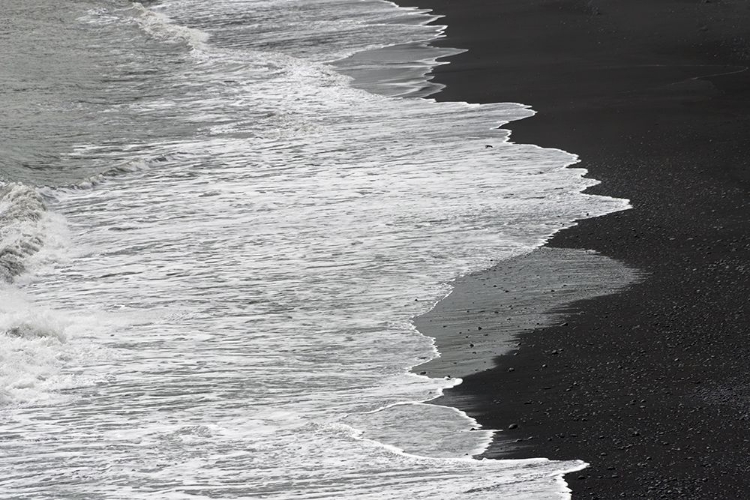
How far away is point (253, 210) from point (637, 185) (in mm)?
3875

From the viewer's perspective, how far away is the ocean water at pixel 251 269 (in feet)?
21.1

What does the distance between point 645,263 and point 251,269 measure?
11.0 feet

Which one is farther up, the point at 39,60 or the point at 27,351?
the point at 39,60

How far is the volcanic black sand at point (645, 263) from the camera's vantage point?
20.2 ft

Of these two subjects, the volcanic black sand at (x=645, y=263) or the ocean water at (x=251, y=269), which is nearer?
the volcanic black sand at (x=645, y=263)

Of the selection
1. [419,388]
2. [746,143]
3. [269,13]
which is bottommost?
[419,388]

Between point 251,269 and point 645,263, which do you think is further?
point 251,269

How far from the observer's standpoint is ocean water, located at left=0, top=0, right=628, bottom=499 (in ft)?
21.1

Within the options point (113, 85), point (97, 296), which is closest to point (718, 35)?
point (113, 85)

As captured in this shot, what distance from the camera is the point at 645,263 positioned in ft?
29.0

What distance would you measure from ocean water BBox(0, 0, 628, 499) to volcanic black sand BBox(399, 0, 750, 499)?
319 mm

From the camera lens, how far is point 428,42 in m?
20.0

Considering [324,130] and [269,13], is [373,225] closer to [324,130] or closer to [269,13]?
[324,130]

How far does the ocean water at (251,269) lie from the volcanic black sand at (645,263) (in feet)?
1.05
